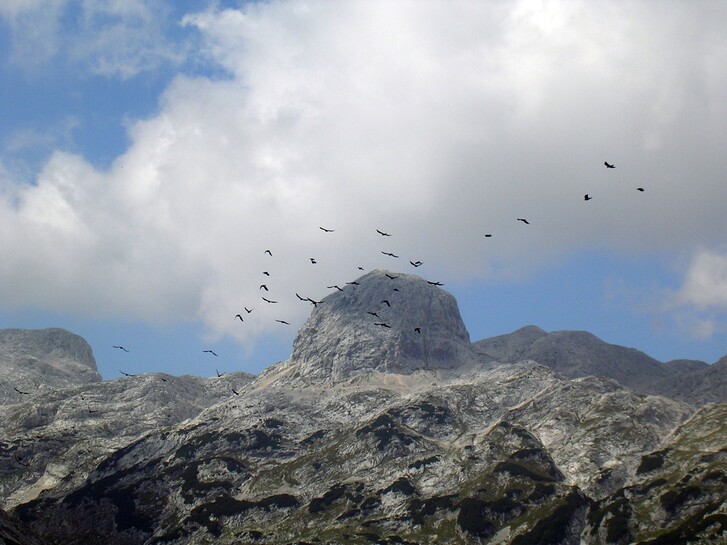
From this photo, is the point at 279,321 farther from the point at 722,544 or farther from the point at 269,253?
the point at 722,544

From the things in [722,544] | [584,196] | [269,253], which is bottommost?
[722,544]

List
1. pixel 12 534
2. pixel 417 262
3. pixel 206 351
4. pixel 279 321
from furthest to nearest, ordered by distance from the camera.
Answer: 1. pixel 206 351
2. pixel 279 321
3. pixel 417 262
4. pixel 12 534

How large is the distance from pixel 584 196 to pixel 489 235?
2974 centimetres

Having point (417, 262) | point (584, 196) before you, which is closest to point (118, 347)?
point (417, 262)

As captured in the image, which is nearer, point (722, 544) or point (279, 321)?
point (279, 321)

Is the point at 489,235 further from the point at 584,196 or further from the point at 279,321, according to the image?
the point at 279,321

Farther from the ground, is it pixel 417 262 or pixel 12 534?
pixel 417 262

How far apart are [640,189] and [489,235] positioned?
25.7 m

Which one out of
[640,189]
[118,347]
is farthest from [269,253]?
[640,189]

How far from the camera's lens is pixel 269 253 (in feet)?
485

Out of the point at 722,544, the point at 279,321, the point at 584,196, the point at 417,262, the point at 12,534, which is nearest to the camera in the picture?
the point at 12,534

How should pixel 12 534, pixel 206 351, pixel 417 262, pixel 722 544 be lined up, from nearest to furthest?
pixel 12 534 < pixel 417 262 < pixel 206 351 < pixel 722 544

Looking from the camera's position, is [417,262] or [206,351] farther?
[206,351]

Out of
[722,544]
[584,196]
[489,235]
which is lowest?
[722,544]
